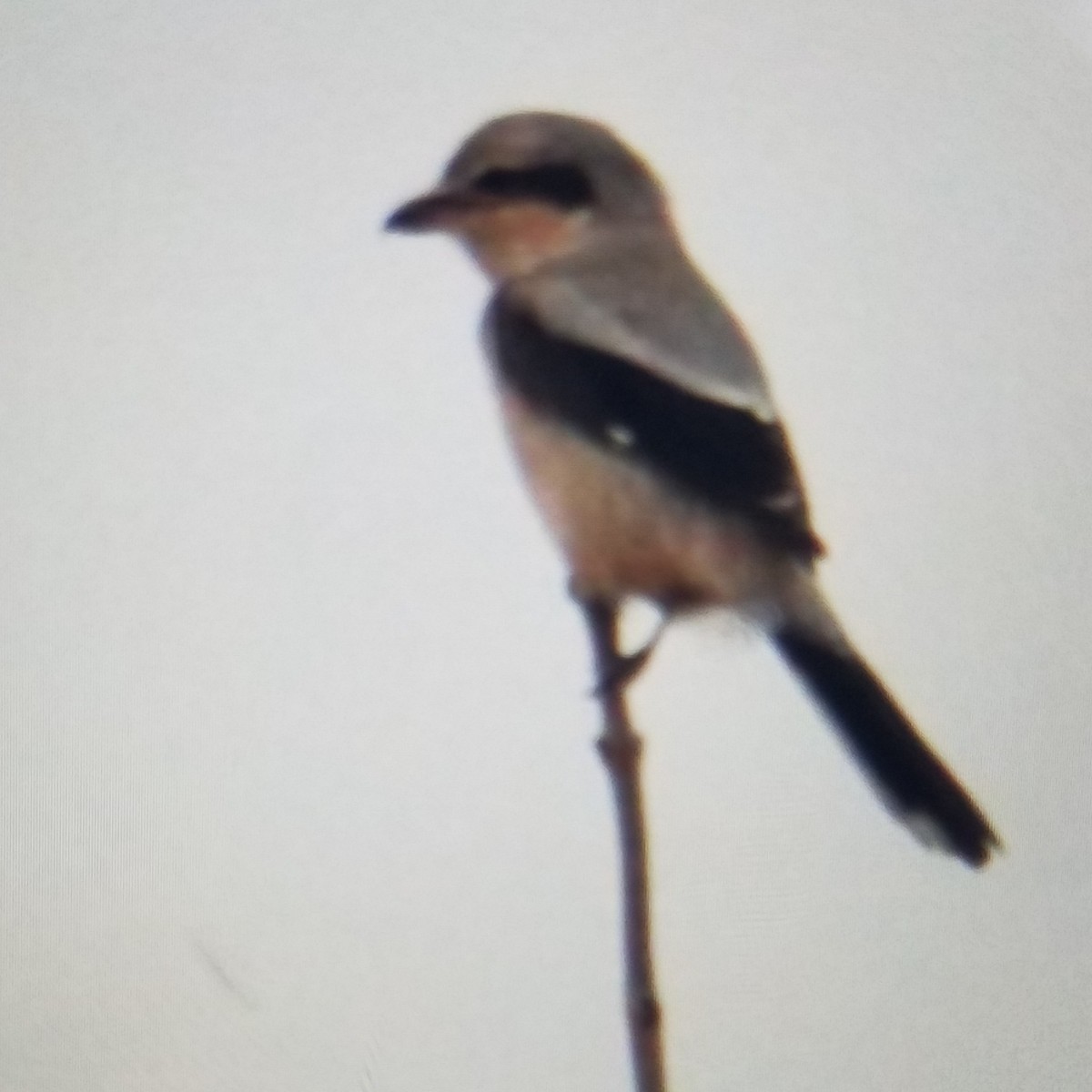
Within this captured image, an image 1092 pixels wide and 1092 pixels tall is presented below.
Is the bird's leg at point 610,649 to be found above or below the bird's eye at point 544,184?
below

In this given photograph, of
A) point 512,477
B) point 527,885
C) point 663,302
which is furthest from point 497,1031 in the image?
point 663,302

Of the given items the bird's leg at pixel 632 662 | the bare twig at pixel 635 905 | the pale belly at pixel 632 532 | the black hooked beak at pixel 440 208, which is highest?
the black hooked beak at pixel 440 208

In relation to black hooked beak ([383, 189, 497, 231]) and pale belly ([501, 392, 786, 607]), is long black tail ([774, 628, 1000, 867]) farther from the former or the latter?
black hooked beak ([383, 189, 497, 231])

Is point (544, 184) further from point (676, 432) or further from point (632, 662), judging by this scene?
point (632, 662)

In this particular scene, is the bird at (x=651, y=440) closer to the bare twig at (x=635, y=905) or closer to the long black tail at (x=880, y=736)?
the long black tail at (x=880, y=736)

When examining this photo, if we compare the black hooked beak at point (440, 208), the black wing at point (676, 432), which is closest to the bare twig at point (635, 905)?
the black wing at point (676, 432)

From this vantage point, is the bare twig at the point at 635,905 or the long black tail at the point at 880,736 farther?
the long black tail at the point at 880,736
